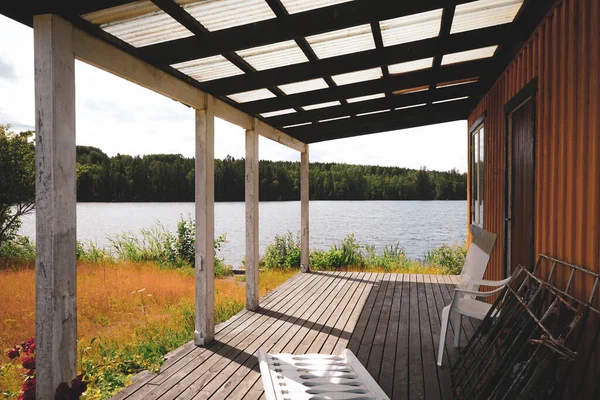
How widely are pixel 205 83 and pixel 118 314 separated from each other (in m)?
3.21

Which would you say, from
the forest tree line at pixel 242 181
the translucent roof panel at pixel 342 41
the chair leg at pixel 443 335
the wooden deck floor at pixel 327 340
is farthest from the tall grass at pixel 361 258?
the forest tree line at pixel 242 181

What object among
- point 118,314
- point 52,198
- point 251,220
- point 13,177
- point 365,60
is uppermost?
point 365,60

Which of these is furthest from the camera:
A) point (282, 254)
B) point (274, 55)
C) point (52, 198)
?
point (282, 254)

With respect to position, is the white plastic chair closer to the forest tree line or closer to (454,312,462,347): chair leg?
(454,312,462,347): chair leg

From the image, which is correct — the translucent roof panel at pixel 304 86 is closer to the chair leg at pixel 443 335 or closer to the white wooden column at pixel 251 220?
the white wooden column at pixel 251 220

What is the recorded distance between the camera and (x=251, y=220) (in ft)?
16.8

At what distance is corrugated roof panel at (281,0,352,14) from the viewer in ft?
8.37

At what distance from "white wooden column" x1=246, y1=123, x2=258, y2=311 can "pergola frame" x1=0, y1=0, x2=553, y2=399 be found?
Result: 0.01 m

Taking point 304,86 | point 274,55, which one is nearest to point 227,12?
point 274,55

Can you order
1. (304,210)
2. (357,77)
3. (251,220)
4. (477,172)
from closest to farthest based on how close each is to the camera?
(357,77) → (251,220) → (477,172) → (304,210)

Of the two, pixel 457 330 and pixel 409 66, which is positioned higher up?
pixel 409 66

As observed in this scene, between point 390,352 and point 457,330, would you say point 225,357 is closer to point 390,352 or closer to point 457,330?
point 390,352

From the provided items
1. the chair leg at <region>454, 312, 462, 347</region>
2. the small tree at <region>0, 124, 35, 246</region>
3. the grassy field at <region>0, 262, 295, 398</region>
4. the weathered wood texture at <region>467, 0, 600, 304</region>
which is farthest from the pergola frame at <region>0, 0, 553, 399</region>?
the small tree at <region>0, 124, 35, 246</region>

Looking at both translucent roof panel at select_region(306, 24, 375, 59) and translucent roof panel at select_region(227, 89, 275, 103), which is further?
translucent roof panel at select_region(227, 89, 275, 103)
